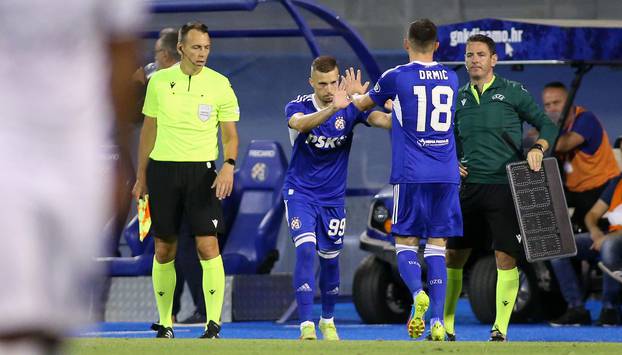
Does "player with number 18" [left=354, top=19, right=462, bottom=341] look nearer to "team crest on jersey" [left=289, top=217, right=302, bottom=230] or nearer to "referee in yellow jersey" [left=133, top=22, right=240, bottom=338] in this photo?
"team crest on jersey" [left=289, top=217, right=302, bottom=230]

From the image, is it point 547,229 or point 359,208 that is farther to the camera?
point 359,208

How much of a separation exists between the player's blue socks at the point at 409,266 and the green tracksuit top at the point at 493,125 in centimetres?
94

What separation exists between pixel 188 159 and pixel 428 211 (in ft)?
5.63

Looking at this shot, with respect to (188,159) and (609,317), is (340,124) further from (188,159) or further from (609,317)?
(609,317)

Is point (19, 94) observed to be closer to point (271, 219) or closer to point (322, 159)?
point (322, 159)

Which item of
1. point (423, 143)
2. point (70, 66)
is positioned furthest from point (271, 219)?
point (70, 66)

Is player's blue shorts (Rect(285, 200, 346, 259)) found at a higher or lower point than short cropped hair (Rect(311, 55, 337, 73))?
lower

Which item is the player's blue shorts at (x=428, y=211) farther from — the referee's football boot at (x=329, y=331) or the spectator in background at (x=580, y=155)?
the spectator in background at (x=580, y=155)

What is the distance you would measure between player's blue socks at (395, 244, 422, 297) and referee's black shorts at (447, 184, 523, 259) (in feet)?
2.48

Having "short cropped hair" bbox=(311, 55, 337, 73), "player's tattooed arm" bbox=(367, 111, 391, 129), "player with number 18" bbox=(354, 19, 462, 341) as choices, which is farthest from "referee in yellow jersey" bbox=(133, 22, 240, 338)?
"player with number 18" bbox=(354, 19, 462, 341)

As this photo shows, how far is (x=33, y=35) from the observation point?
7.93 feet

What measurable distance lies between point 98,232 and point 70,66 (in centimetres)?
28

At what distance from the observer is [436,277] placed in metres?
9.30

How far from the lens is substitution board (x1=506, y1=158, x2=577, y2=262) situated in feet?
33.2
